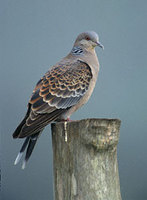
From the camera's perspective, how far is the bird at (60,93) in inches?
80.5

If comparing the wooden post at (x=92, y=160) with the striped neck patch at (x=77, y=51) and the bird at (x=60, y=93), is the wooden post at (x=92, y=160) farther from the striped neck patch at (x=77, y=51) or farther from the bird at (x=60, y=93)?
the striped neck patch at (x=77, y=51)

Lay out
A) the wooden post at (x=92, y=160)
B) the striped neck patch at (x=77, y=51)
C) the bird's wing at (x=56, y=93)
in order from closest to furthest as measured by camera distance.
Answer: the wooden post at (x=92, y=160), the bird's wing at (x=56, y=93), the striped neck patch at (x=77, y=51)

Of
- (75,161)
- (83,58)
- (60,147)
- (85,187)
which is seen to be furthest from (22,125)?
(83,58)

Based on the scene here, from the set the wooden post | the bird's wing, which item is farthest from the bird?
the wooden post

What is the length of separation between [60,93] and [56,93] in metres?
0.04

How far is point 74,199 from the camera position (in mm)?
1726

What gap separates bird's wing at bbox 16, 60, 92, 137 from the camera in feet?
6.68

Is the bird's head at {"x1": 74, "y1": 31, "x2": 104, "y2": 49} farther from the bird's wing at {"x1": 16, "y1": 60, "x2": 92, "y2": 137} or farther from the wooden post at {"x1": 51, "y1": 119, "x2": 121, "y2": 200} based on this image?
the wooden post at {"x1": 51, "y1": 119, "x2": 121, "y2": 200}

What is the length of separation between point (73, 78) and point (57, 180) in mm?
859

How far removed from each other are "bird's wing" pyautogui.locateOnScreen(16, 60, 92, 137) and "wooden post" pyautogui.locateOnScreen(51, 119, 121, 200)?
13.4 inches

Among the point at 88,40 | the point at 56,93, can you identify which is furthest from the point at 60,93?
the point at 88,40

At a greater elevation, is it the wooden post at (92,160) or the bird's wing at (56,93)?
the bird's wing at (56,93)

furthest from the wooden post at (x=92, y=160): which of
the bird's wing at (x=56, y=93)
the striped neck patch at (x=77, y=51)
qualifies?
the striped neck patch at (x=77, y=51)

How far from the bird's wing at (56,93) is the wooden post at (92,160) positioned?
0.34 meters
